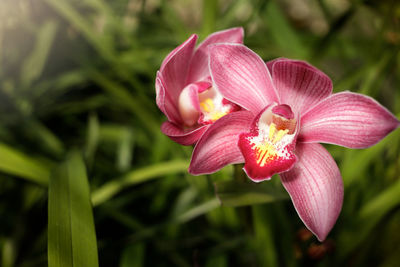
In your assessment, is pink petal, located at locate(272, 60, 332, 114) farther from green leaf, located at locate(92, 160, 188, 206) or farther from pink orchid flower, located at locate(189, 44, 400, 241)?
green leaf, located at locate(92, 160, 188, 206)

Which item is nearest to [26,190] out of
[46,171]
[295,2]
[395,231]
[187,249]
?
[46,171]

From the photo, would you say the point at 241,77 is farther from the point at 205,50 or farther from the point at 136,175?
the point at 136,175

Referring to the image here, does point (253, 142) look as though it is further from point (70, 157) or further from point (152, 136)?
point (152, 136)

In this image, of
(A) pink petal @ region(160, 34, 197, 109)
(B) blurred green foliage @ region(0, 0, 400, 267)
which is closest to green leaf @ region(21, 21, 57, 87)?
(B) blurred green foliage @ region(0, 0, 400, 267)

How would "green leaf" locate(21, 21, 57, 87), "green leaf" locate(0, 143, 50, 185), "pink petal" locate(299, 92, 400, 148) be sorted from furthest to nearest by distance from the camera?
"green leaf" locate(21, 21, 57, 87) < "green leaf" locate(0, 143, 50, 185) < "pink petal" locate(299, 92, 400, 148)

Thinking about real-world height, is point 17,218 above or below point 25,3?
below
